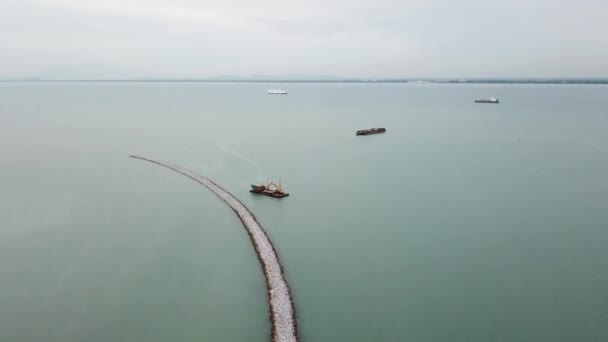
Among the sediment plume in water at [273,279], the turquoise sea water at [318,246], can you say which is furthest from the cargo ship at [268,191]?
the sediment plume in water at [273,279]

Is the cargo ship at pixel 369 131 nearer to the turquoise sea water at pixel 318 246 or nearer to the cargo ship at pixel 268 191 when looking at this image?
the turquoise sea water at pixel 318 246

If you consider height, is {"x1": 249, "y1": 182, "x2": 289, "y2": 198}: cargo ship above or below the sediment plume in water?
above

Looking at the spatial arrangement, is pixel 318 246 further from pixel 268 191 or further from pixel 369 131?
pixel 369 131

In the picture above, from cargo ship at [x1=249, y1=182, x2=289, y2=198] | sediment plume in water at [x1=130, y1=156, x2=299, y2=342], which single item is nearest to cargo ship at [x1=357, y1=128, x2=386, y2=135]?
cargo ship at [x1=249, y1=182, x2=289, y2=198]

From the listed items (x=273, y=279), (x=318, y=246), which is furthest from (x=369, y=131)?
(x=273, y=279)

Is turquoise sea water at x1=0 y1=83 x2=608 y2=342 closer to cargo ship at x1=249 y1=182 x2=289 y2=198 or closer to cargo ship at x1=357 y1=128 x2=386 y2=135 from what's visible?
cargo ship at x1=249 y1=182 x2=289 y2=198

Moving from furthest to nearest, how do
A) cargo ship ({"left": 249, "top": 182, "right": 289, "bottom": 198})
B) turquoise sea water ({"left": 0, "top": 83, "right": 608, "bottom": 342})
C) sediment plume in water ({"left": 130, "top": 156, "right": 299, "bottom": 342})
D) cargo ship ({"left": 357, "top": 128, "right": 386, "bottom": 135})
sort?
cargo ship ({"left": 357, "top": 128, "right": 386, "bottom": 135}), cargo ship ({"left": 249, "top": 182, "right": 289, "bottom": 198}), turquoise sea water ({"left": 0, "top": 83, "right": 608, "bottom": 342}), sediment plume in water ({"left": 130, "top": 156, "right": 299, "bottom": 342})

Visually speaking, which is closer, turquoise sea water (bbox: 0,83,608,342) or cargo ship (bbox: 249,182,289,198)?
turquoise sea water (bbox: 0,83,608,342)
